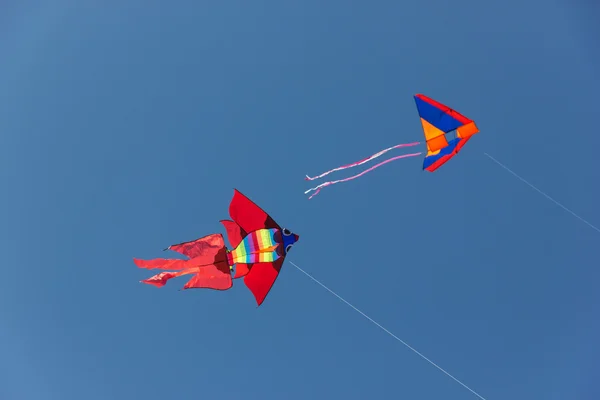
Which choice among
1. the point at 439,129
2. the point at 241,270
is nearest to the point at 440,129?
the point at 439,129

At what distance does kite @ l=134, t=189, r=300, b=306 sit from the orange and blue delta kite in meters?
4.33

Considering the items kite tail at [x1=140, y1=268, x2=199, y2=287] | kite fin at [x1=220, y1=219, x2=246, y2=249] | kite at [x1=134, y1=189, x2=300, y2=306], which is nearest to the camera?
kite tail at [x1=140, y1=268, x2=199, y2=287]

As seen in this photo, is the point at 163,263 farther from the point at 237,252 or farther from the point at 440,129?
the point at 440,129

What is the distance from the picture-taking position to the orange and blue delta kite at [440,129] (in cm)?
1195

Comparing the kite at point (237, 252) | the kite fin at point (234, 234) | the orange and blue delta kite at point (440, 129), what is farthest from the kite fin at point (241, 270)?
the orange and blue delta kite at point (440, 129)

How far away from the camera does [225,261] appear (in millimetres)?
11992

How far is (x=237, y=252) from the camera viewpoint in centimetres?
1205

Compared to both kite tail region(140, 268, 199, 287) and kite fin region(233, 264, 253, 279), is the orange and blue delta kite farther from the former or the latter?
kite tail region(140, 268, 199, 287)

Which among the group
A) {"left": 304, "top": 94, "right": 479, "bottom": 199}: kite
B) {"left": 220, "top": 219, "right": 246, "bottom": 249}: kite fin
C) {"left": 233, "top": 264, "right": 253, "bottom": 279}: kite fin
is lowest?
{"left": 233, "top": 264, "right": 253, "bottom": 279}: kite fin

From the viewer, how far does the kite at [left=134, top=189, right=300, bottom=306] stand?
11.9 m

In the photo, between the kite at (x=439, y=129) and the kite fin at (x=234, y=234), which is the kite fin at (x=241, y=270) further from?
the kite at (x=439, y=129)

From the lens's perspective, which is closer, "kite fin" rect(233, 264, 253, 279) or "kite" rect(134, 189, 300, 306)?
"kite" rect(134, 189, 300, 306)

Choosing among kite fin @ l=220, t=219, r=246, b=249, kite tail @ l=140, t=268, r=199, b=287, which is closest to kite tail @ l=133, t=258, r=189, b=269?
kite tail @ l=140, t=268, r=199, b=287

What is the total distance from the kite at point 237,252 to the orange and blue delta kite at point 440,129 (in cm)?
433
